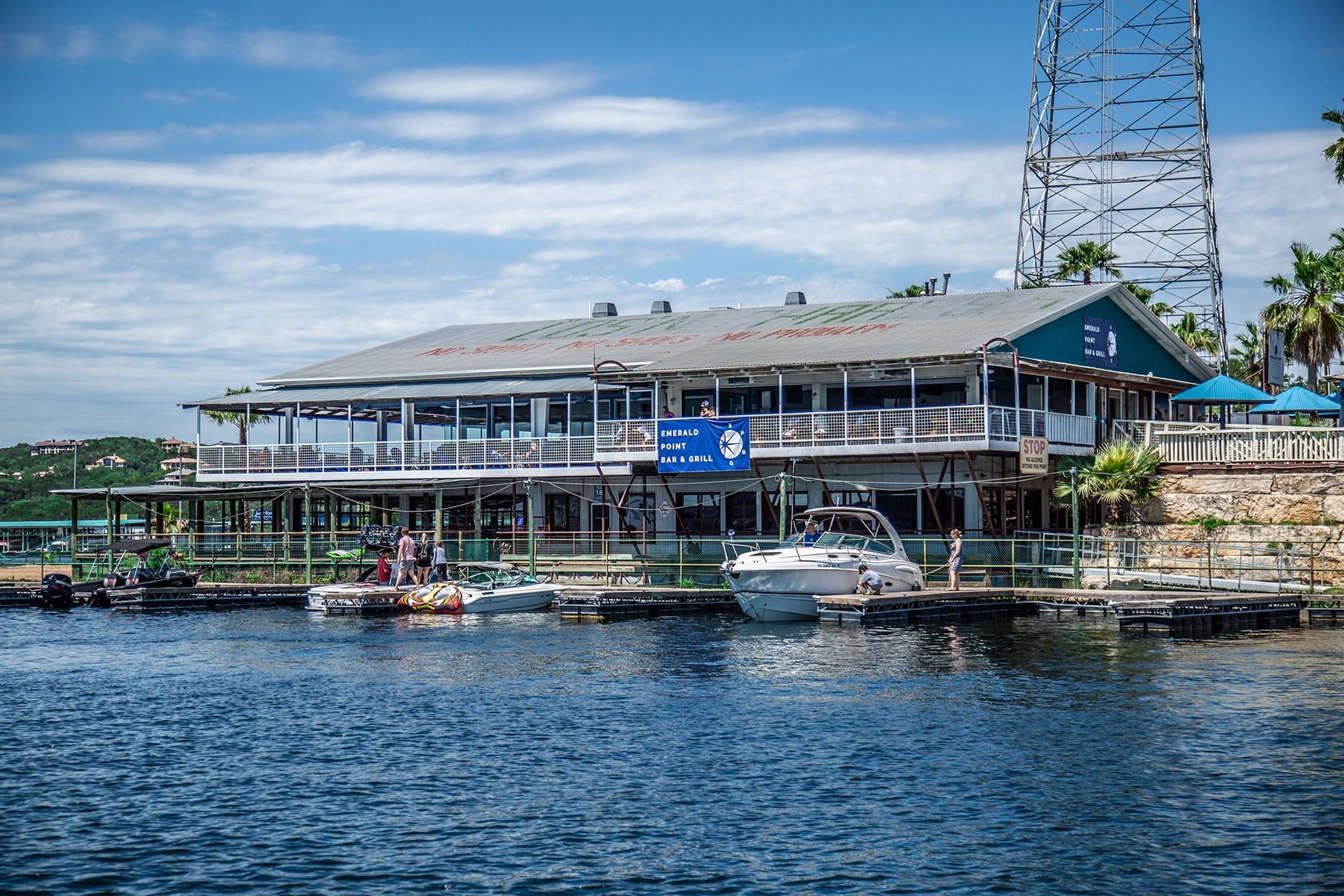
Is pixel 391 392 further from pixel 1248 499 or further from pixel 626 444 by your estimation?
pixel 1248 499

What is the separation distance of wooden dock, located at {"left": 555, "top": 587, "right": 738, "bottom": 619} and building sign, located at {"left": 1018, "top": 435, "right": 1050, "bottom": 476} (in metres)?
9.80

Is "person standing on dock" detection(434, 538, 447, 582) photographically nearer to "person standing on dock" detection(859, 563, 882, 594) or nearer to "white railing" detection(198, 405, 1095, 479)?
"white railing" detection(198, 405, 1095, 479)

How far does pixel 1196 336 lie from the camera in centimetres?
6719

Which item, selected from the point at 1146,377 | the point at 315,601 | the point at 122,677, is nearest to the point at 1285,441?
the point at 1146,377

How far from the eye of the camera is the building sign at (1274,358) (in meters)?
52.6

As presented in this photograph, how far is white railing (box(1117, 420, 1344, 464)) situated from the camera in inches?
1665

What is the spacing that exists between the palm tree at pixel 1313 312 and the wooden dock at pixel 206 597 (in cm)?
3802

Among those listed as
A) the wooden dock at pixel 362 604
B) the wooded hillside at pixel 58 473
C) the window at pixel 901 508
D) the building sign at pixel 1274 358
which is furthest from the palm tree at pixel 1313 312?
the wooded hillside at pixel 58 473

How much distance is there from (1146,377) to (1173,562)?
11289 mm

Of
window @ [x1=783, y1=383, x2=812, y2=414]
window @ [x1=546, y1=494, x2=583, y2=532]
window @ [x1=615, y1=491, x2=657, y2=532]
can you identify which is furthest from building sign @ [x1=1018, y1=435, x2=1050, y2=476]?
window @ [x1=546, y1=494, x2=583, y2=532]

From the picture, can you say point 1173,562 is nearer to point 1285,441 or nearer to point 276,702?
point 1285,441

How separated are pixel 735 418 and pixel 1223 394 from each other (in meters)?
17.0

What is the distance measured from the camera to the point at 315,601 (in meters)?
44.4

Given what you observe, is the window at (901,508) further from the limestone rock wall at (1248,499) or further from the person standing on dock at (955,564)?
the limestone rock wall at (1248,499)
